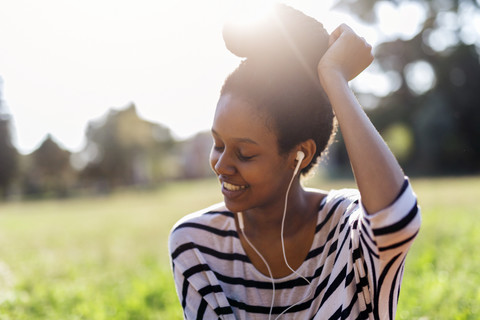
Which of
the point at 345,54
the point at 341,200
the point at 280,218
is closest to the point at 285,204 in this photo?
the point at 280,218

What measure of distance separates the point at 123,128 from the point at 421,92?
28.6 metres

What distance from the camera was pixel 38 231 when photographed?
1198 centimetres

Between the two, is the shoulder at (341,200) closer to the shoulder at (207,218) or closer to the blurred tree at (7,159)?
the shoulder at (207,218)

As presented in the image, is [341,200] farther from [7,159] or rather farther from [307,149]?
[7,159]

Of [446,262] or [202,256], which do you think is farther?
[446,262]

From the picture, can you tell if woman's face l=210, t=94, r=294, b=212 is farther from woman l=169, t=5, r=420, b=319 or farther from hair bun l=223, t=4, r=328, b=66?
hair bun l=223, t=4, r=328, b=66

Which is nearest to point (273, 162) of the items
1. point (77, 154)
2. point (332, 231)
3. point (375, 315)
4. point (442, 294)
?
point (332, 231)

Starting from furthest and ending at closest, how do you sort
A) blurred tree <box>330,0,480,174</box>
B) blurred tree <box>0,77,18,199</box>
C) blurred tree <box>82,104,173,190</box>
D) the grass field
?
blurred tree <box>82,104,173,190</box> → blurred tree <box>0,77,18,199</box> → blurred tree <box>330,0,480,174</box> → the grass field

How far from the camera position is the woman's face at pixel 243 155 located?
1.68 m

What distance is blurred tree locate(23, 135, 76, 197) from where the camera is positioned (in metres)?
48.7

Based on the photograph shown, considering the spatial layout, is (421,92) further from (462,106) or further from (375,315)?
(375,315)

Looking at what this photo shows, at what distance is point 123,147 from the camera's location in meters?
46.8

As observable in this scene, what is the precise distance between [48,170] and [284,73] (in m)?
52.9

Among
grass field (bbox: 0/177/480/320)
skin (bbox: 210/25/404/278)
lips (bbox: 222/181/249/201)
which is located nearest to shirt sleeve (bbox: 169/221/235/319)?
skin (bbox: 210/25/404/278)
